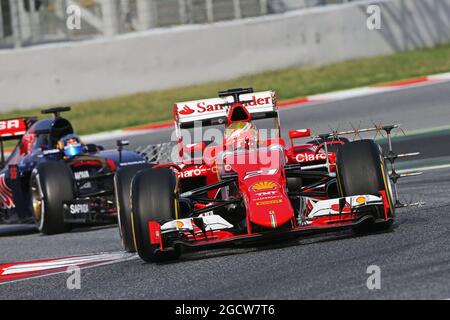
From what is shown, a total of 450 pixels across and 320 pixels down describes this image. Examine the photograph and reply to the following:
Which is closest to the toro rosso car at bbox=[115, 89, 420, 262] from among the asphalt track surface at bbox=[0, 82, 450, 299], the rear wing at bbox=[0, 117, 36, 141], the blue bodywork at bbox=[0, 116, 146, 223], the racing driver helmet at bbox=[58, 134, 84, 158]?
the asphalt track surface at bbox=[0, 82, 450, 299]

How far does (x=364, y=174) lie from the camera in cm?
840

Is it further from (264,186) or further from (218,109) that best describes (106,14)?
(264,186)

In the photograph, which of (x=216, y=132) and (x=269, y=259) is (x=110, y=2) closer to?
(x=216, y=132)

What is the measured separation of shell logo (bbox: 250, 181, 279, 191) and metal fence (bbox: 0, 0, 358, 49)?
550 inches

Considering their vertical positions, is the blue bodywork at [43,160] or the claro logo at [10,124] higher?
the claro logo at [10,124]

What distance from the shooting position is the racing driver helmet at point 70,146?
13.4 meters

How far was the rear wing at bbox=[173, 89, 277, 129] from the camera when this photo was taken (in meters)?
9.99

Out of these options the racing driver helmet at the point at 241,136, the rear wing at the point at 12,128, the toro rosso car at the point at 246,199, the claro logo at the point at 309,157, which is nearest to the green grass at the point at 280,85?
the rear wing at the point at 12,128

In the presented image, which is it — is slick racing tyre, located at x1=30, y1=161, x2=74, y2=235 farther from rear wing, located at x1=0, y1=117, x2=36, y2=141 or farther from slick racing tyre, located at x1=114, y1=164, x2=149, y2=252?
slick racing tyre, located at x1=114, y1=164, x2=149, y2=252

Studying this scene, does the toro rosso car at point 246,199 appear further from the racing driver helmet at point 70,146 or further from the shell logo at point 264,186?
the racing driver helmet at point 70,146

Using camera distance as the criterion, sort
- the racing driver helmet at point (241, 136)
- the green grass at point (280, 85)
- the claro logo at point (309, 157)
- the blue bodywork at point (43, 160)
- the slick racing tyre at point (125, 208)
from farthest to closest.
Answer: the green grass at point (280, 85) → the blue bodywork at point (43, 160) → the claro logo at point (309, 157) → the racing driver helmet at point (241, 136) → the slick racing tyre at point (125, 208)

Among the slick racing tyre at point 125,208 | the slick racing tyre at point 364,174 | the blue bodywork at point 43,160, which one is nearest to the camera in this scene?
the slick racing tyre at point 364,174

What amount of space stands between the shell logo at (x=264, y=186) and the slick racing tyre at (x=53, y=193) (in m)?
4.38
